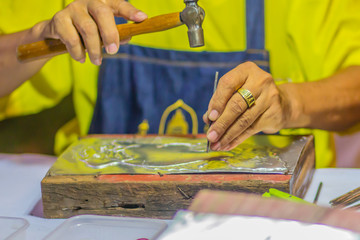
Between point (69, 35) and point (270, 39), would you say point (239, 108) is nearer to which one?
point (69, 35)

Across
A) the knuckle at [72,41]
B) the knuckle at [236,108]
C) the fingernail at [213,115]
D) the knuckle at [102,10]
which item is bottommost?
the fingernail at [213,115]

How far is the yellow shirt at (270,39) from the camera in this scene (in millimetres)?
1427

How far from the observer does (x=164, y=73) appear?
4.76ft

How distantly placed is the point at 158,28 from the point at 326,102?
0.57 meters

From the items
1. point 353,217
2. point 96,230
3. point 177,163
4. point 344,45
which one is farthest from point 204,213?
point 344,45

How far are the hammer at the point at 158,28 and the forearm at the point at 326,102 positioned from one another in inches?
12.3

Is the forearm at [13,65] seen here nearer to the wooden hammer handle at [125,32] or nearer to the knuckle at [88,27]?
the wooden hammer handle at [125,32]

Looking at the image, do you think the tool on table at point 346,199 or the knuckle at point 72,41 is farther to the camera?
the knuckle at point 72,41

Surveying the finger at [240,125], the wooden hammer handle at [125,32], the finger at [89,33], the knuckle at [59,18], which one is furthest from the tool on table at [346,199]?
the knuckle at [59,18]

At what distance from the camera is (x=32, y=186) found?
3.36ft

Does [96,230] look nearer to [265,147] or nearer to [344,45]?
[265,147]

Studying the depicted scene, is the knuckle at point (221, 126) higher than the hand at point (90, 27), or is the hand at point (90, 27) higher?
the hand at point (90, 27)

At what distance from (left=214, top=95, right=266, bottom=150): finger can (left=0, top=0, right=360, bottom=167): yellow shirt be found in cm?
50

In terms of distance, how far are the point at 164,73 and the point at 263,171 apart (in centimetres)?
68
